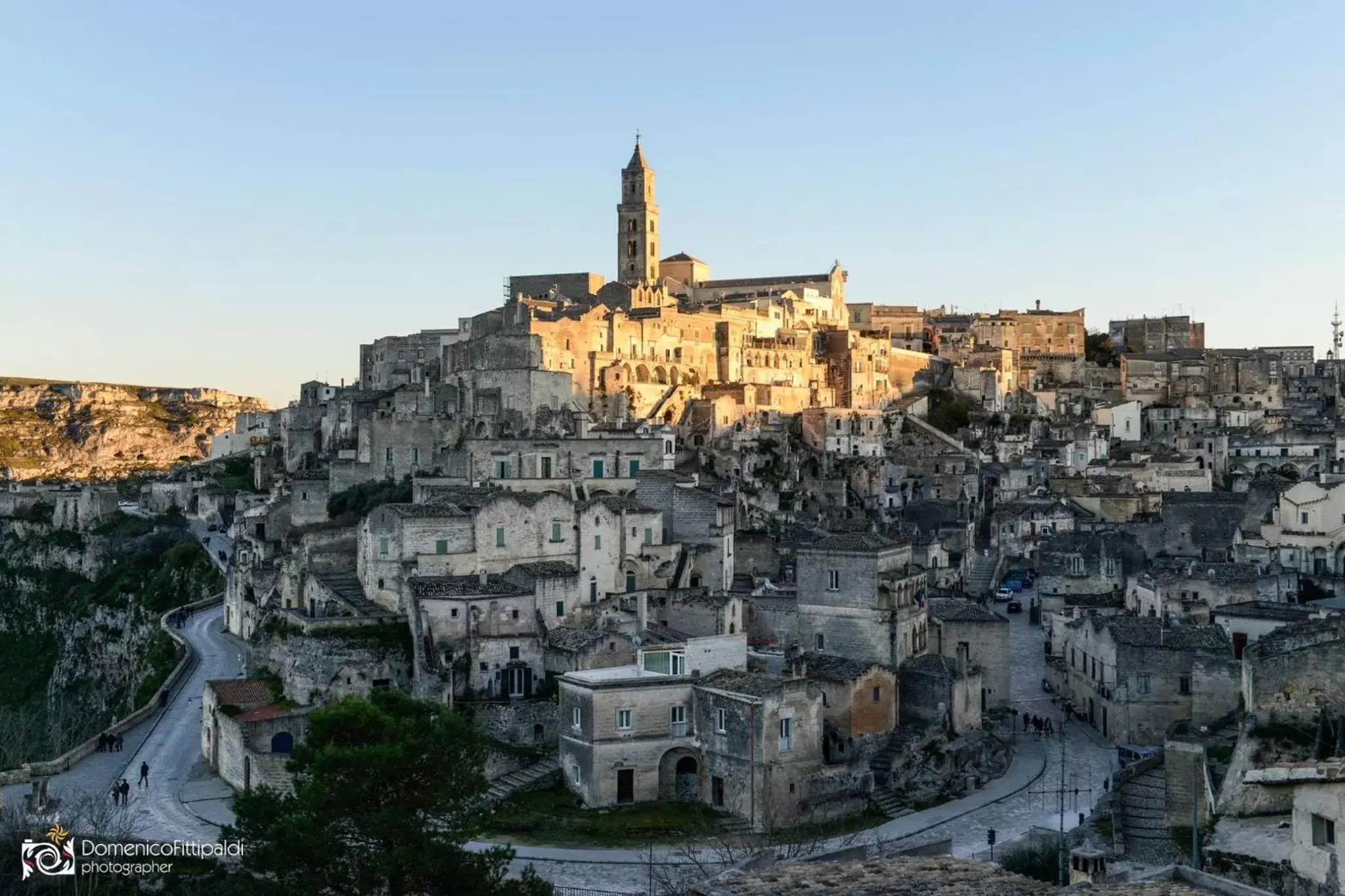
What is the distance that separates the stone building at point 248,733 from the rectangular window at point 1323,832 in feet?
80.2

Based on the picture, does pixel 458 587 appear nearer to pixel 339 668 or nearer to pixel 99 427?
pixel 339 668

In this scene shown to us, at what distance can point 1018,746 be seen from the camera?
3856cm

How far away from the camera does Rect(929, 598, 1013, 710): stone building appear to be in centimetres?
4094

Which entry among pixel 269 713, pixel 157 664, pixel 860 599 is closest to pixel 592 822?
pixel 269 713

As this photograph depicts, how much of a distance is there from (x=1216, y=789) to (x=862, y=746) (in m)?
10.9

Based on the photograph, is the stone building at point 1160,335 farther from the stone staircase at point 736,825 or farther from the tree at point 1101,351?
the stone staircase at point 736,825

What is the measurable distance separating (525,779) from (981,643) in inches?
601

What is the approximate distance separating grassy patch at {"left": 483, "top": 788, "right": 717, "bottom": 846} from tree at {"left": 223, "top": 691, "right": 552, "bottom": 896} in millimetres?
5473

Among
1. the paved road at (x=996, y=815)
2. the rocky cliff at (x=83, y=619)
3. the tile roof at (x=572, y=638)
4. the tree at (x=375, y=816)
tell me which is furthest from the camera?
the rocky cliff at (x=83, y=619)

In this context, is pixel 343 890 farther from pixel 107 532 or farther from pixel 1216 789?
pixel 107 532

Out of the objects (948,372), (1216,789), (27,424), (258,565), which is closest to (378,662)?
(258,565)

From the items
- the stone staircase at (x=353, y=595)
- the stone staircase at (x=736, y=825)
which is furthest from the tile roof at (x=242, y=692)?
the stone staircase at (x=736, y=825)

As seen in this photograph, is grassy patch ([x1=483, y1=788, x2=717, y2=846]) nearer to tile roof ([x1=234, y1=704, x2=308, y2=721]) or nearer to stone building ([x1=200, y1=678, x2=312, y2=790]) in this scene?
stone building ([x1=200, y1=678, x2=312, y2=790])

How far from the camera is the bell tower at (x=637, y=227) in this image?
344 feet
